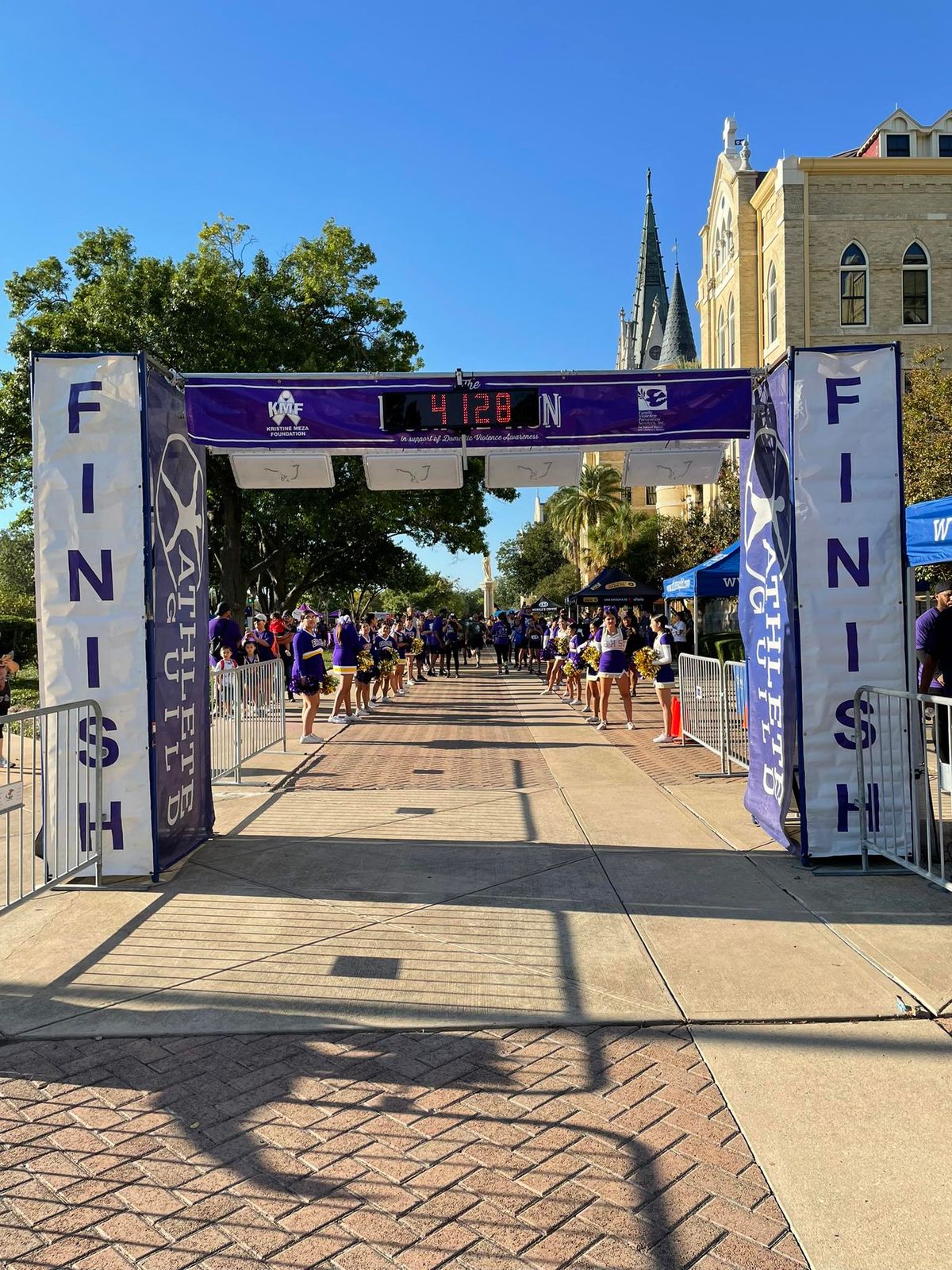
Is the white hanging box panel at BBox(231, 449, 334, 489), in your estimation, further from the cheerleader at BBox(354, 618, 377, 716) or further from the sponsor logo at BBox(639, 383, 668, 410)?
the cheerleader at BBox(354, 618, 377, 716)

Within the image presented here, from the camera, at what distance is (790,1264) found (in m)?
2.70

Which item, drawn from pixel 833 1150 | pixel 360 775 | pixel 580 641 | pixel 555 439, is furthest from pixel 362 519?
pixel 833 1150

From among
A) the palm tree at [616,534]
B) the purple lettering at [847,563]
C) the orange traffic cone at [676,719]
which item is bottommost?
the orange traffic cone at [676,719]

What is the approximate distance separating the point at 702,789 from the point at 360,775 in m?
3.70

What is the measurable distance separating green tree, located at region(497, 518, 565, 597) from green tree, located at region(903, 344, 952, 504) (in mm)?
60041

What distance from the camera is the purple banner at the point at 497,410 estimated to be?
310 inches

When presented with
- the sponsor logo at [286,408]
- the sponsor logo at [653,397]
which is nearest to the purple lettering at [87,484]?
the sponsor logo at [286,408]

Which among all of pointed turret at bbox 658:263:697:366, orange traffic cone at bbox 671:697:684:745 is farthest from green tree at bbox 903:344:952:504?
pointed turret at bbox 658:263:697:366

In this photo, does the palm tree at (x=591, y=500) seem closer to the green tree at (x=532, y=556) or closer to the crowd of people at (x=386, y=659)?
the green tree at (x=532, y=556)

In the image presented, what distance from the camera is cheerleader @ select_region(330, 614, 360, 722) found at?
51.0 feet

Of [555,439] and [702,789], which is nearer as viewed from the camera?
[555,439]

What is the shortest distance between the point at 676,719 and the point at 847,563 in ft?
23.4

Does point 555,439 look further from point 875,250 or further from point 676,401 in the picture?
point 875,250

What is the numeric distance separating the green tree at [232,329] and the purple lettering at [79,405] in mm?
17881
